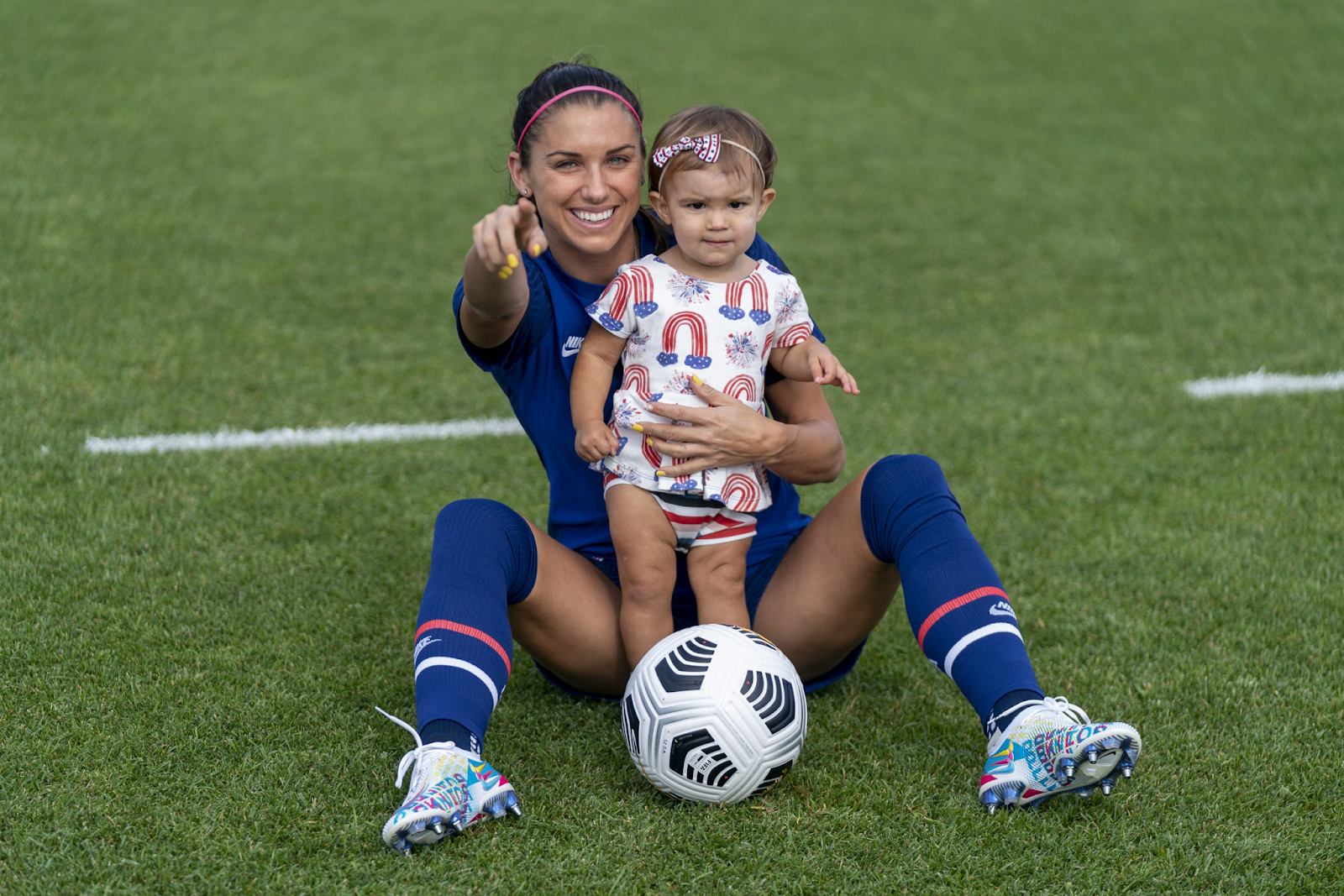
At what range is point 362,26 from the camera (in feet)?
36.1

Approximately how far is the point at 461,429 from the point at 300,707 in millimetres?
1901

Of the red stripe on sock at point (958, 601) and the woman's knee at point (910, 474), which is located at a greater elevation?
the woman's knee at point (910, 474)

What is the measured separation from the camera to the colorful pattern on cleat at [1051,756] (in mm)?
2281

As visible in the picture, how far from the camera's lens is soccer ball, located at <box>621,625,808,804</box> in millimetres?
2418

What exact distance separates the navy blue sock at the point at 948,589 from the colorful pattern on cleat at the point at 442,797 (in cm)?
87

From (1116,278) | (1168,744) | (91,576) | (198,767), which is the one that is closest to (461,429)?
(91,576)

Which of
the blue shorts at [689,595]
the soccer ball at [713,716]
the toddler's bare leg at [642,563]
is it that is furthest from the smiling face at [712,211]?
the soccer ball at [713,716]

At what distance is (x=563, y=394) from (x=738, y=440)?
18.1 inches

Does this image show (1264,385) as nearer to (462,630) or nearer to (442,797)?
(462,630)

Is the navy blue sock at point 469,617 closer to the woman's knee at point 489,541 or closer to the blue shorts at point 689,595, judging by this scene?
the woman's knee at point 489,541

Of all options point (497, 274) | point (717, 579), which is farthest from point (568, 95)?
point (717, 579)

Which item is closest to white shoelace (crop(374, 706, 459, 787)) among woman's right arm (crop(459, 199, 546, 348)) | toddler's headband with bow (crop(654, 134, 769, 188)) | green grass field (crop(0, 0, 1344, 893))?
green grass field (crop(0, 0, 1344, 893))

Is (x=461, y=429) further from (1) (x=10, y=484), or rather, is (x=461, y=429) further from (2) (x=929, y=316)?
(2) (x=929, y=316)

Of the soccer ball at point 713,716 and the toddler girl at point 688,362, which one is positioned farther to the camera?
the toddler girl at point 688,362
